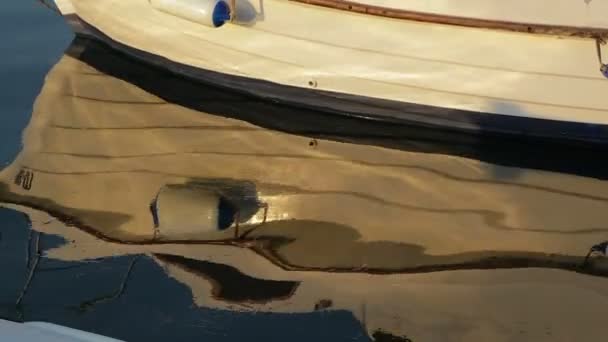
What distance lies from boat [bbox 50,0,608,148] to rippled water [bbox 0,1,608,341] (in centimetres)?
16

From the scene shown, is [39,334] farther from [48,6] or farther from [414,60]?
[48,6]

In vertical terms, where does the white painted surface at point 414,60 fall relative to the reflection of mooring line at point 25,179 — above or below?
above

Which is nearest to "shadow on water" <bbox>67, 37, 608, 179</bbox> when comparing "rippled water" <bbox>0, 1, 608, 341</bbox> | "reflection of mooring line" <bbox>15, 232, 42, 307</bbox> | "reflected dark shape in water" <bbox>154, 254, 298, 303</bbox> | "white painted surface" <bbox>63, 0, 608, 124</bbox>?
"rippled water" <bbox>0, 1, 608, 341</bbox>

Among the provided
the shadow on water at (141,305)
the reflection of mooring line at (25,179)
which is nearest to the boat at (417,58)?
the reflection of mooring line at (25,179)

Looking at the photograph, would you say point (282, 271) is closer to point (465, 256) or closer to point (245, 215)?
point (245, 215)

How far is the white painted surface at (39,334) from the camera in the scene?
2.18m

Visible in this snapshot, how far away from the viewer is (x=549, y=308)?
337cm

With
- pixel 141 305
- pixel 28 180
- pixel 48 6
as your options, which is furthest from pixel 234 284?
pixel 48 6

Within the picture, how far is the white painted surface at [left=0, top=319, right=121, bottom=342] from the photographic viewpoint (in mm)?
2184

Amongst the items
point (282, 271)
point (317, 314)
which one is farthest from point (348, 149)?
point (317, 314)

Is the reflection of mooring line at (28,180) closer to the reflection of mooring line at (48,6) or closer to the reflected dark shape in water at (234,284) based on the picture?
the reflected dark shape in water at (234,284)

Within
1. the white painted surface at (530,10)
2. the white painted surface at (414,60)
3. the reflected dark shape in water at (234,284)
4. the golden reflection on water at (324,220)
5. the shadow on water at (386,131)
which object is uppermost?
the white painted surface at (530,10)

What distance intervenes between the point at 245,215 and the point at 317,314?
87 cm

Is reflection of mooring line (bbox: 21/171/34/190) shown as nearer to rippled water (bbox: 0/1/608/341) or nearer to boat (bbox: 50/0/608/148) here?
rippled water (bbox: 0/1/608/341)
